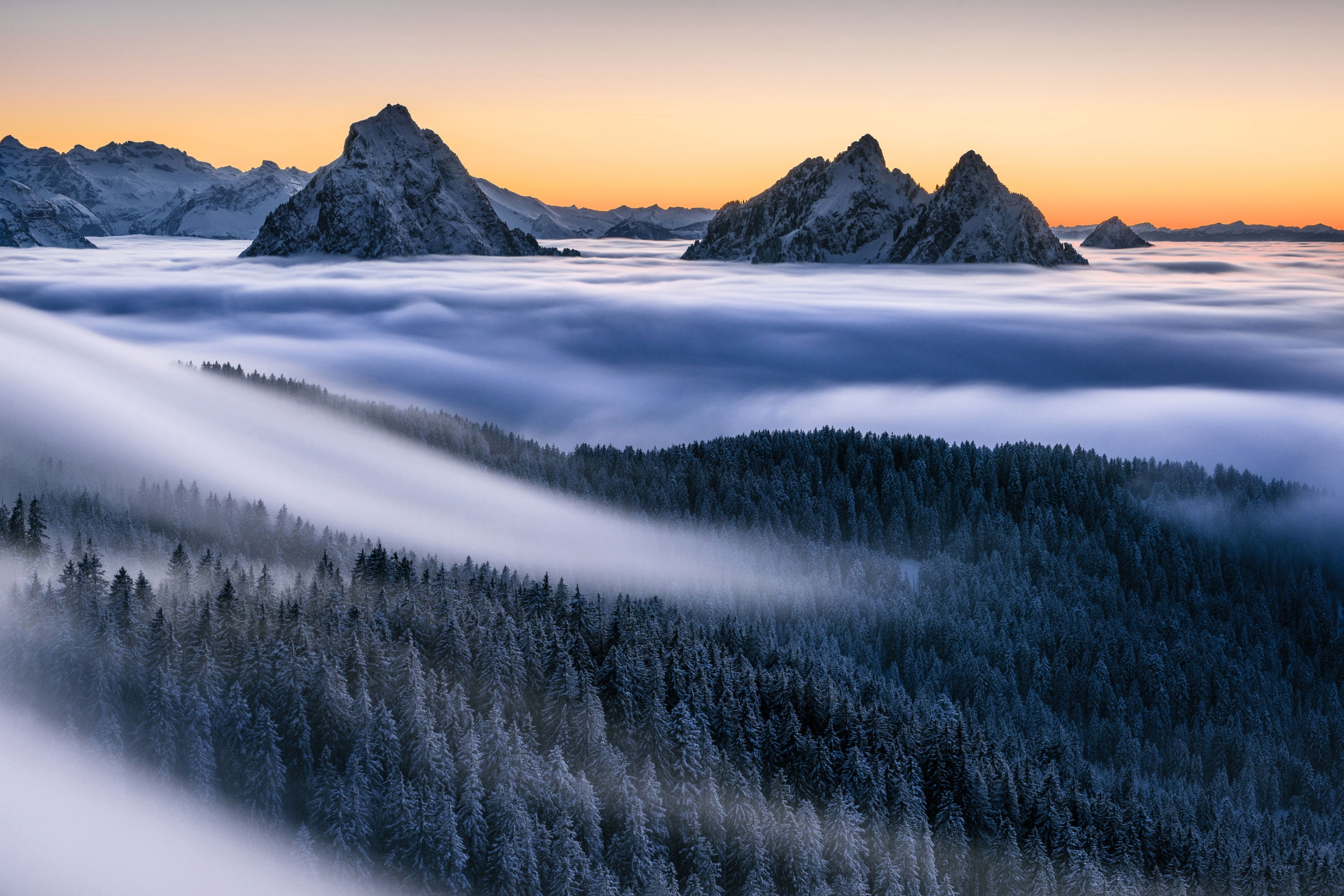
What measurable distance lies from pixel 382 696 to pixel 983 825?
Answer: 207 ft

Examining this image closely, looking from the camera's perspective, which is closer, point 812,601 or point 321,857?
point 321,857

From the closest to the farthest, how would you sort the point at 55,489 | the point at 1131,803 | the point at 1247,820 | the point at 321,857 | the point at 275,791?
the point at 321,857 → the point at 275,791 → the point at 1131,803 → the point at 1247,820 → the point at 55,489

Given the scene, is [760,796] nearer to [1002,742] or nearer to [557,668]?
[557,668]

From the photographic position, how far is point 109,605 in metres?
99.9

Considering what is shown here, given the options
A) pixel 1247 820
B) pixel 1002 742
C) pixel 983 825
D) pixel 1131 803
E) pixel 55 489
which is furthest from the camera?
pixel 55 489

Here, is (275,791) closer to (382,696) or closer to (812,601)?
(382,696)

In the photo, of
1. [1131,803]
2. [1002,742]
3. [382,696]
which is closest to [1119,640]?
[1002,742]

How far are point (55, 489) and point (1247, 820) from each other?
216 meters

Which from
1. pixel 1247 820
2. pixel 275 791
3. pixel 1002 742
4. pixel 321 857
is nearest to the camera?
pixel 321 857

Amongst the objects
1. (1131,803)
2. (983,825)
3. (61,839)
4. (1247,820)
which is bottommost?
(1247,820)

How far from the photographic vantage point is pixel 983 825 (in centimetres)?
9719

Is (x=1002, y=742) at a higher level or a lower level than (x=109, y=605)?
lower

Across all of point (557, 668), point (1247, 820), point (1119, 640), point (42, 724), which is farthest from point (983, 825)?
point (1119, 640)

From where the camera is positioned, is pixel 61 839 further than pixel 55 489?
No
